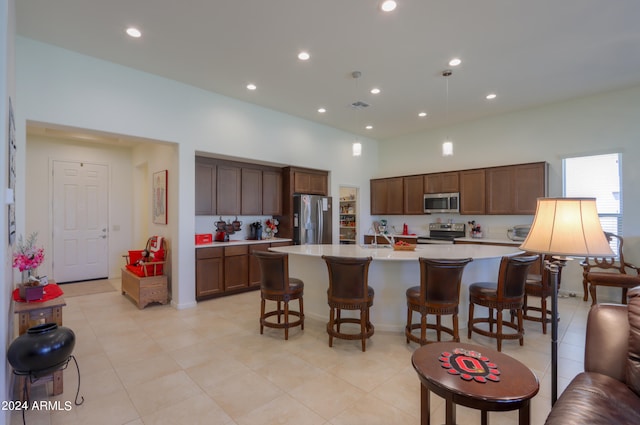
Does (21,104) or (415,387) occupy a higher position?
(21,104)

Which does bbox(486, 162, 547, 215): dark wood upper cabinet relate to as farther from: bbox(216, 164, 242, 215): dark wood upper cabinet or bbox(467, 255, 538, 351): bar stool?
bbox(216, 164, 242, 215): dark wood upper cabinet

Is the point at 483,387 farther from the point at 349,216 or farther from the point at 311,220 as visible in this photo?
the point at 349,216

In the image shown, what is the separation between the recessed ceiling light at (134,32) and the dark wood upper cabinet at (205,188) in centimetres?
203

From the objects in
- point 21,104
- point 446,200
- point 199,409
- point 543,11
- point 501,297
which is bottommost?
point 199,409

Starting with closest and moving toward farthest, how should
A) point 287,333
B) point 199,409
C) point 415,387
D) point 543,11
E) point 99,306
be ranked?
point 199,409
point 415,387
point 543,11
point 287,333
point 99,306

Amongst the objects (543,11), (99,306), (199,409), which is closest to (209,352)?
(199,409)

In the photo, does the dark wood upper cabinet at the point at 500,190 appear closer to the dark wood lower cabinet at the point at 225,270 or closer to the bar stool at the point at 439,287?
the bar stool at the point at 439,287

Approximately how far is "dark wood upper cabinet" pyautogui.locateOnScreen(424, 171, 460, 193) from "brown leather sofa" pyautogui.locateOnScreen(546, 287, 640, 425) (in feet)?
15.3

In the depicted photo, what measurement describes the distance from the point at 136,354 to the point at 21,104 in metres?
2.90

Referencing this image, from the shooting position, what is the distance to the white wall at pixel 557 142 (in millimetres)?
4617

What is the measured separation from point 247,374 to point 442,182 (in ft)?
17.5

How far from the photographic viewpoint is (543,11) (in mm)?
2846

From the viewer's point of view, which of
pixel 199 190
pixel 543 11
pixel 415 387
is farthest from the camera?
pixel 199 190

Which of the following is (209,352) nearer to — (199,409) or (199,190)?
(199,409)
